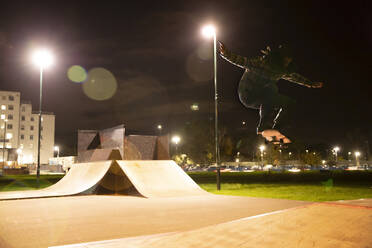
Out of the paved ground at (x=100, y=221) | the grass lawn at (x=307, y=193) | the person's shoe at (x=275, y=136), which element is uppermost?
the person's shoe at (x=275, y=136)

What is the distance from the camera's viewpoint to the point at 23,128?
97688 mm

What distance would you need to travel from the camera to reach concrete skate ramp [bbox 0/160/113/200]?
592 inches

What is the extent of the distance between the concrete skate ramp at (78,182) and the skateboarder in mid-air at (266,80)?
8294mm

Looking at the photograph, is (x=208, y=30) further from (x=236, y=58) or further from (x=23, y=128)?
(x=23, y=128)

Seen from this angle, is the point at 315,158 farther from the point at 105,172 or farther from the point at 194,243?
the point at 194,243

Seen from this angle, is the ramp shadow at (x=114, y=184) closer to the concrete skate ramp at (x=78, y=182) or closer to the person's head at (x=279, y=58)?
the concrete skate ramp at (x=78, y=182)

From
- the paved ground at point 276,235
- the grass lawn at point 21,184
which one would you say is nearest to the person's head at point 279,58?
the paved ground at point 276,235

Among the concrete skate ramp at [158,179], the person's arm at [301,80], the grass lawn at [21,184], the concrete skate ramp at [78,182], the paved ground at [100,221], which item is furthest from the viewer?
the grass lawn at [21,184]

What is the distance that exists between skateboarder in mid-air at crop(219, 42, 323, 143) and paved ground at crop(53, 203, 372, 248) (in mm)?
11245

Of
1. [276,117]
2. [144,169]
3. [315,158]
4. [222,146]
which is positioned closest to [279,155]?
[315,158]

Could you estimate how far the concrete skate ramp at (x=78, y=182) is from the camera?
49.4 ft

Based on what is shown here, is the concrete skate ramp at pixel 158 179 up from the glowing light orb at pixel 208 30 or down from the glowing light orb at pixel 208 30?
down

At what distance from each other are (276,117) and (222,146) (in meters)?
71.0

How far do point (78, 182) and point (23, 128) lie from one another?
91.2 m
